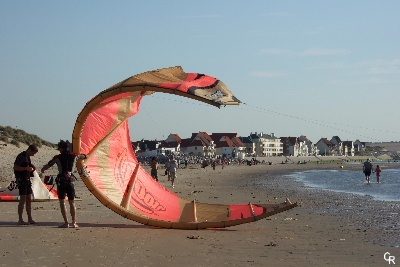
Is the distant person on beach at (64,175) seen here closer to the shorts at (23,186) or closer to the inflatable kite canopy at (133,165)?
the inflatable kite canopy at (133,165)

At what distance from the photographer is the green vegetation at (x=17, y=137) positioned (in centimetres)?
5009

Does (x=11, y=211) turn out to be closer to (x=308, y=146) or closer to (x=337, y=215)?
(x=337, y=215)

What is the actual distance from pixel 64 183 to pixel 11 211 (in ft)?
12.4

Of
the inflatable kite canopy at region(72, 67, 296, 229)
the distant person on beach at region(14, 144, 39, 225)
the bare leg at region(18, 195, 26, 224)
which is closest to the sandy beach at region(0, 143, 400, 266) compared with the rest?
the bare leg at region(18, 195, 26, 224)

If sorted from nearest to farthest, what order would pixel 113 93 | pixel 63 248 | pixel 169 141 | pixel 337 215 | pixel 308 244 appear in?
pixel 63 248, pixel 308 244, pixel 113 93, pixel 337 215, pixel 169 141

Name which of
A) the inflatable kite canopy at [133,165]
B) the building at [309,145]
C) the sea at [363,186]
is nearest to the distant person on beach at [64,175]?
the inflatable kite canopy at [133,165]

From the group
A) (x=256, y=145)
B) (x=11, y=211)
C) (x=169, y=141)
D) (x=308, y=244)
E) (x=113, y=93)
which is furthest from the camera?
(x=256, y=145)

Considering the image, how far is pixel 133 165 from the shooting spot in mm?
13359

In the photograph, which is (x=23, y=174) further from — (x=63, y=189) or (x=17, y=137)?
(x=17, y=137)

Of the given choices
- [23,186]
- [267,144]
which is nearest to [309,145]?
[267,144]

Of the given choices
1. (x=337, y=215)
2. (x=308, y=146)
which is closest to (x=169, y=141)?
(x=308, y=146)

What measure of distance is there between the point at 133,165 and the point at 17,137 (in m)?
41.8

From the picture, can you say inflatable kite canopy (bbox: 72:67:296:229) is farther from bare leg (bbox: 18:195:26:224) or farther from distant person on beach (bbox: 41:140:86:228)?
bare leg (bbox: 18:195:26:224)

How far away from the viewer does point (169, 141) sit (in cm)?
14500
